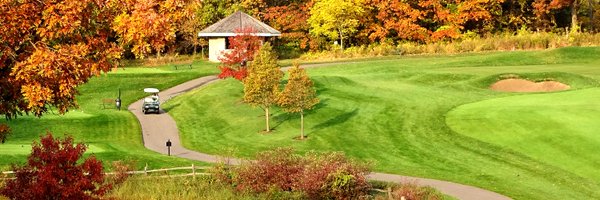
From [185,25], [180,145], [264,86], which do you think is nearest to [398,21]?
[185,25]

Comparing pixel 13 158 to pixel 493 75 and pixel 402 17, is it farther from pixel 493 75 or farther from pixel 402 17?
pixel 402 17

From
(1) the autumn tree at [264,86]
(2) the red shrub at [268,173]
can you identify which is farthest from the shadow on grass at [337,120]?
(2) the red shrub at [268,173]

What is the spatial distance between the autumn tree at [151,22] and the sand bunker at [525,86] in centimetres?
3323

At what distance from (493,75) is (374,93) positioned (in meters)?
8.17

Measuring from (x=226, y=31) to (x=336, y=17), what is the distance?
33.8ft

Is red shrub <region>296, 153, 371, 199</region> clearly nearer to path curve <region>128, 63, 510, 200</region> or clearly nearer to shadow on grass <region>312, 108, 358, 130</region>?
path curve <region>128, 63, 510, 200</region>

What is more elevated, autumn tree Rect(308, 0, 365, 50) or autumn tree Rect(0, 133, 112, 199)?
autumn tree Rect(308, 0, 365, 50)

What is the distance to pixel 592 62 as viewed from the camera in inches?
2170

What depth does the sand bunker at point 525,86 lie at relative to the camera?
44.1 meters

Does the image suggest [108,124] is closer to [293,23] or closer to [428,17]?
[293,23]

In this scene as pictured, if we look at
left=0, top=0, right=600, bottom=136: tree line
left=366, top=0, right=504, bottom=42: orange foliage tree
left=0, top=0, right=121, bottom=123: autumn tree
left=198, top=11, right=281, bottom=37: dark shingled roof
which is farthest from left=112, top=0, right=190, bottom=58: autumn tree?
left=366, top=0, right=504, bottom=42: orange foliage tree

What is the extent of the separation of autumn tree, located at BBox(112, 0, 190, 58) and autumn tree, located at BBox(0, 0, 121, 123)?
545 mm

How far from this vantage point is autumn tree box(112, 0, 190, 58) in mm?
14008

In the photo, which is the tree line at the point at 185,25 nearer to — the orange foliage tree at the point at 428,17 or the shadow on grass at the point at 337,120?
the orange foliage tree at the point at 428,17
